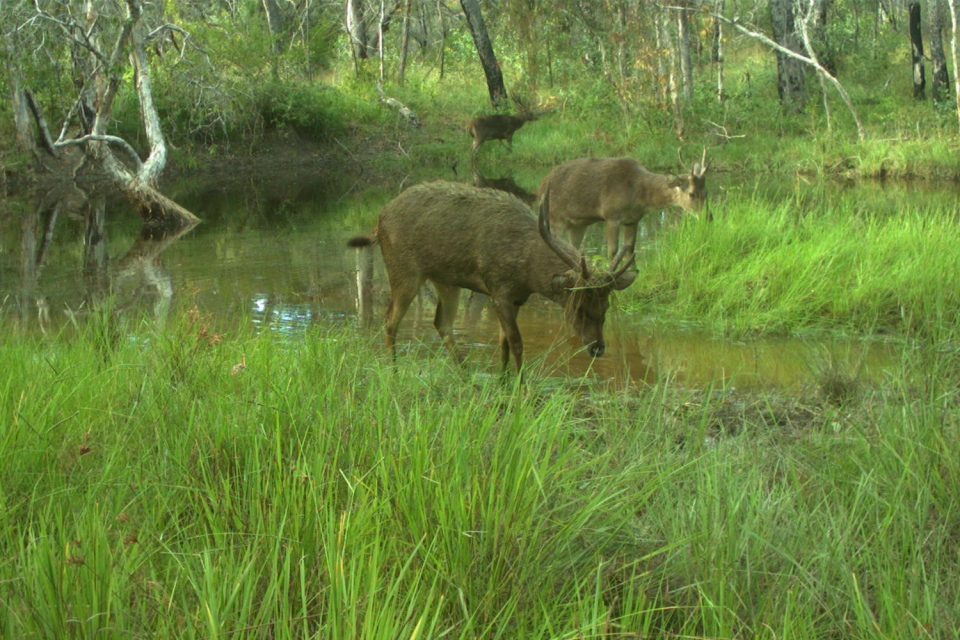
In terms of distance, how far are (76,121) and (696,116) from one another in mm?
16218

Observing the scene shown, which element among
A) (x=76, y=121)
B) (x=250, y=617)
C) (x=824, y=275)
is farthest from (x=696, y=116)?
(x=250, y=617)

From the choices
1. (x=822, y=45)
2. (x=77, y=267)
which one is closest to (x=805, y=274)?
(x=77, y=267)

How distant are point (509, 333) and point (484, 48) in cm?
2407

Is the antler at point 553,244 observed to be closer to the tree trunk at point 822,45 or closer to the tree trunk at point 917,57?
the tree trunk at point 917,57

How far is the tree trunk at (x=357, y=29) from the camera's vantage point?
3316 cm

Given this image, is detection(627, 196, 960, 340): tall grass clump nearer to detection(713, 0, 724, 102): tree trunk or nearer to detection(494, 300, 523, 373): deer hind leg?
detection(494, 300, 523, 373): deer hind leg

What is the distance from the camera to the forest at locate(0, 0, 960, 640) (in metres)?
2.80

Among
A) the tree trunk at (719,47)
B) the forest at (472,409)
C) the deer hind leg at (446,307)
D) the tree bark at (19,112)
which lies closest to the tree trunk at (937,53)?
the tree trunk at (719,47)

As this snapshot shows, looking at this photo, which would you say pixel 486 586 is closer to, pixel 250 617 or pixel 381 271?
pixel 250 617

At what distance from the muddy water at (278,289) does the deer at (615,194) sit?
89.0 inches

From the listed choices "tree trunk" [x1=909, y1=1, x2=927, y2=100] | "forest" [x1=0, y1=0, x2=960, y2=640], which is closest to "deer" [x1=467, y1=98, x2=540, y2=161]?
"forest" [x1=0, y1=0, x2=960, y2=640]

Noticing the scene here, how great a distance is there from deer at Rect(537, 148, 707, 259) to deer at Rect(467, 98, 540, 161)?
15487 mm

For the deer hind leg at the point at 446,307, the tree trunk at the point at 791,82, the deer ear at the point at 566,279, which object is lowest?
the deer hind leg at the point at 446,307

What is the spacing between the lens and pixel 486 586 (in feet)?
9.64
